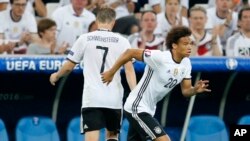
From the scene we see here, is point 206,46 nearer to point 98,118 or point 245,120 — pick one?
point 245,120

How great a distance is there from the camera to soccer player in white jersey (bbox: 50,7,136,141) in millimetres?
10109

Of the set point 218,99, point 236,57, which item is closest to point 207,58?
point 236,57

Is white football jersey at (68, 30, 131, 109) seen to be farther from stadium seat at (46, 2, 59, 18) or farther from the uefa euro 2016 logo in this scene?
stadium seat at (46, 2, 59, 18)

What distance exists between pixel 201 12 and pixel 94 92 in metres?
3.36

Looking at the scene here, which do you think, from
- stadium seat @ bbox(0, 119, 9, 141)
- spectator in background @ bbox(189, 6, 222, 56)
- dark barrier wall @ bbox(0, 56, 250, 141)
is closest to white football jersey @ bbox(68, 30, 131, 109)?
dark barrier wall @ bbox(0, 56, 250, 141)

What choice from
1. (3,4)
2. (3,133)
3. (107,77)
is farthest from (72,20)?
(107,77)

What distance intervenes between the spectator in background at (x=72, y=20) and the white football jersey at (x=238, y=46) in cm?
177

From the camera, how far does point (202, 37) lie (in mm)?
13227

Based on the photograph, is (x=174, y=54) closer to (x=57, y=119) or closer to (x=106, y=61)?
(x=106, y=61)

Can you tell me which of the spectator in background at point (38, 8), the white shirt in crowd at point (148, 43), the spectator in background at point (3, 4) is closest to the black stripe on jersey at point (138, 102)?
the white shirt in crowd at point (148, 43)

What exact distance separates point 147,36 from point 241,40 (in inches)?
46.8

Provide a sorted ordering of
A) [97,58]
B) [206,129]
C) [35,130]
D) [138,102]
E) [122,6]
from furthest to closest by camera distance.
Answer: [122,6] → [206,129] → [35,130] → [97,58] → [138,102]

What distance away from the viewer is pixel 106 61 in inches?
399

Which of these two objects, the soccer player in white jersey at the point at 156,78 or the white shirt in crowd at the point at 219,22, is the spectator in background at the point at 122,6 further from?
the soccer player in white jersey at the point at 156,78
